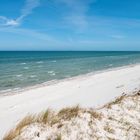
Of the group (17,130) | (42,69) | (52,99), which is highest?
(17,130)

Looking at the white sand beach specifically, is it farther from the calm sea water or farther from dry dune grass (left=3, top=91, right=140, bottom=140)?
the calm sea water

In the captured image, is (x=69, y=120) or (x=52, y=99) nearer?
(x=69, y=120)

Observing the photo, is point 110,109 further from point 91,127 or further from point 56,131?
point 56,131

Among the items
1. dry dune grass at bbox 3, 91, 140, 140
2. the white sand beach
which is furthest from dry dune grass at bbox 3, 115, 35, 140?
the white sand beach

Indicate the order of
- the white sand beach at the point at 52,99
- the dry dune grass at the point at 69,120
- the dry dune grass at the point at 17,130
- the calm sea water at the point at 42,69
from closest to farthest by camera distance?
the dry dune grass at the point at 17,130, the dry dune grass at the point at 69,120, the white sand beach at the point at 52,99, the calm sea water at the point at 42,69

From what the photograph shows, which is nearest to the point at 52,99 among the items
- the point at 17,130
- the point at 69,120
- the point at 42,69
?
the point at 69,120

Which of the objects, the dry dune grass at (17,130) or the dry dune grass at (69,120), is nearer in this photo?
the dry dune grass at (17,130)

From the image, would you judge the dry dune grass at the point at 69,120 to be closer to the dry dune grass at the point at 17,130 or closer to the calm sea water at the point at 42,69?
the dry dune grass at the point at 17,130

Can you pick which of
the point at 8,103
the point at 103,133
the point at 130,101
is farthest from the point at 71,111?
the point at 8,103

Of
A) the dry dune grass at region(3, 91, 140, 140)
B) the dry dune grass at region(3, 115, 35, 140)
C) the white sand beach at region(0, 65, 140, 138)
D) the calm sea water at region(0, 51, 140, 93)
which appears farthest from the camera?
the calm sea water at region(0, 51, 140, 93)

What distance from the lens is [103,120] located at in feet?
16.7

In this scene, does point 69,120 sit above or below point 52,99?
above

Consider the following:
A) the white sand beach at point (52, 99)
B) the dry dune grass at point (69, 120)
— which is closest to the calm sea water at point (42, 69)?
the white sand beach at point (52, 99)

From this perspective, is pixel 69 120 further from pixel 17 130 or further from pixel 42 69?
pixel 42 69
